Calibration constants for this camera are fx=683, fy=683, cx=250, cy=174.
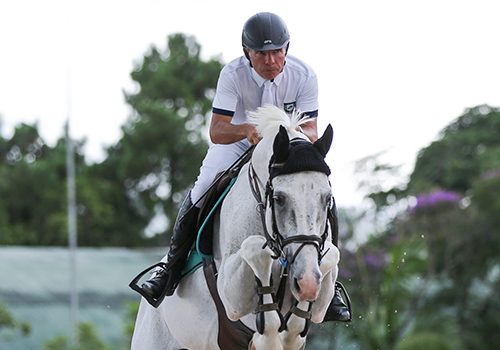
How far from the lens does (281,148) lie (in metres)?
4.78

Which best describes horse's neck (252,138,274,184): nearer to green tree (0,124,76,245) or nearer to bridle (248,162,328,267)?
bridle (248,162,328,267)

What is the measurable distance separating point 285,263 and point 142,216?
2924cm

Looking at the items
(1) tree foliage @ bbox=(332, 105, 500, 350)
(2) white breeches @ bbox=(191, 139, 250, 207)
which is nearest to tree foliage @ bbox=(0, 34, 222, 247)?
(1) tree foliage @ bbox=(332, 105, 500, 350)

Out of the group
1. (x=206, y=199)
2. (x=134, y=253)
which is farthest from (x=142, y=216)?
(x=206, y=199)

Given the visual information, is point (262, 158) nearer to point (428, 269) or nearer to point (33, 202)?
point (428, 269)

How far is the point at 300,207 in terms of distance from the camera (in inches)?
180

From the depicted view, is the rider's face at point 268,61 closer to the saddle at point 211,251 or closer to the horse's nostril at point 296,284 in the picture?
the saddle at point 211,251

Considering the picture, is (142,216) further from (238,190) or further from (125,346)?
(238,190)

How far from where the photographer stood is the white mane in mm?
5254

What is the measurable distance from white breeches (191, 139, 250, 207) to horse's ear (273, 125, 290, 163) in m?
1.57

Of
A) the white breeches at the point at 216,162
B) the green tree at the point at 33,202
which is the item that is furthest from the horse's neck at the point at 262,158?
the green tree at the point at 33,202

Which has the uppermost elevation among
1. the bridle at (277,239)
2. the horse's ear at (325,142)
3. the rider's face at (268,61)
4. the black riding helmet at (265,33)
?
the black riding helmet at (265,33)

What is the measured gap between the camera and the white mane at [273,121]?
5.25 meters

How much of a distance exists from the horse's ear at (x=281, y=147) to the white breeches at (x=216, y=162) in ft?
5.15
